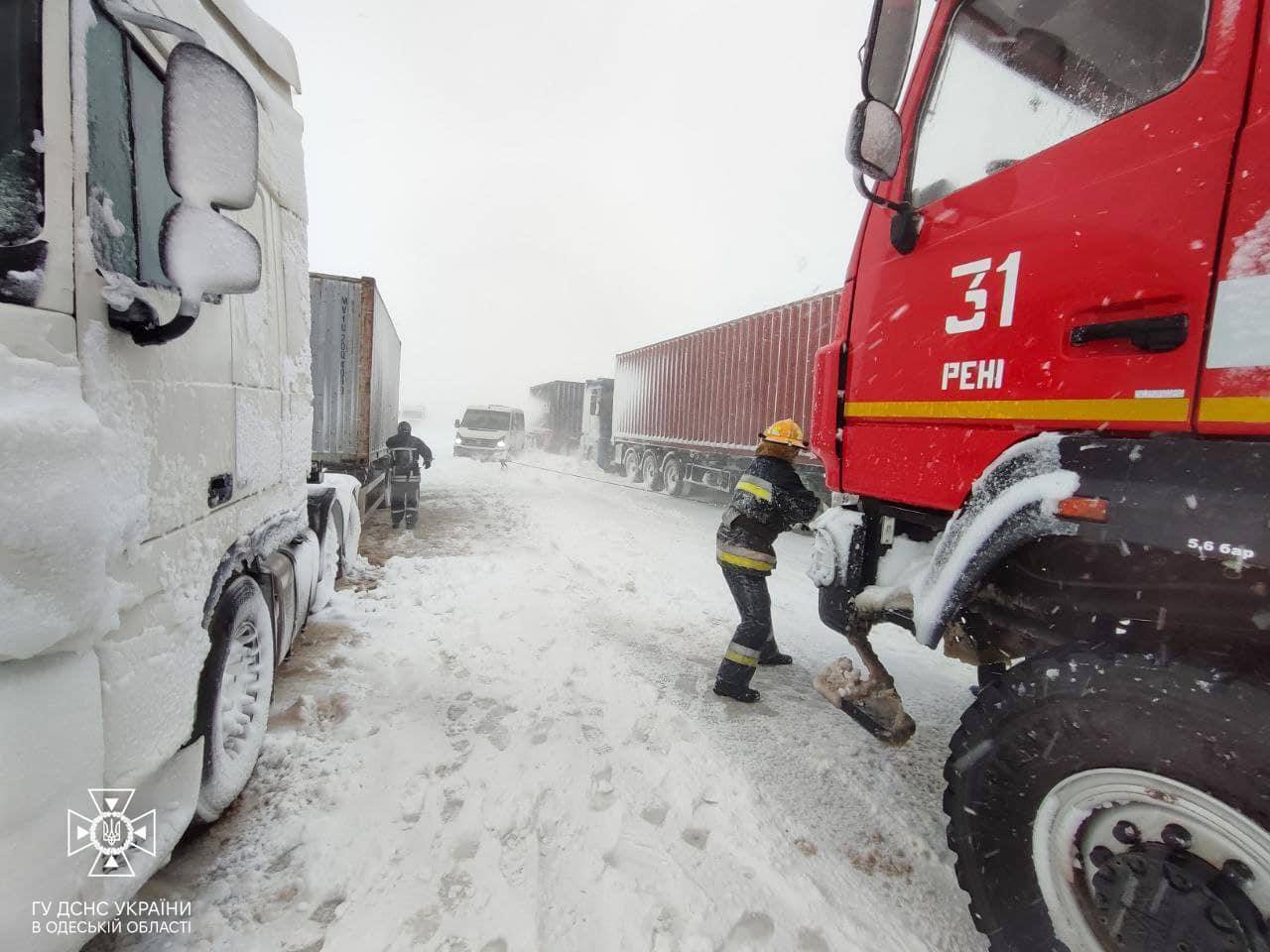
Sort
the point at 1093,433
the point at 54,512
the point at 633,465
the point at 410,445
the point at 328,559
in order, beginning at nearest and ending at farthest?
the point at 54,512, the point at 1093,433, the point at 328,559, the point at 410,445, the point at 633,465

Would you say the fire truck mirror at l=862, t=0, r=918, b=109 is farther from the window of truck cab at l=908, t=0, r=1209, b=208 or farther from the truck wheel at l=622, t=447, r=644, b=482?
the truck wheel at l=622, t=447, r=644, b=482

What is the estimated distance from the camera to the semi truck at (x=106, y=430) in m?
1.04

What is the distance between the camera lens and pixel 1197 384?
1.31 metres

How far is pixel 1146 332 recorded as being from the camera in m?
1.39

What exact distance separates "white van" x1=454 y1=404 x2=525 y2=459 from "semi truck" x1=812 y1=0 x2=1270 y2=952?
15.9 metres

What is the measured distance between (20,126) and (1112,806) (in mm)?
2756

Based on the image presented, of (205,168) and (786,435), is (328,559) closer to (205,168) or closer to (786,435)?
(786,435)

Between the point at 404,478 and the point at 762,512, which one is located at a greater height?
the point at 762,512

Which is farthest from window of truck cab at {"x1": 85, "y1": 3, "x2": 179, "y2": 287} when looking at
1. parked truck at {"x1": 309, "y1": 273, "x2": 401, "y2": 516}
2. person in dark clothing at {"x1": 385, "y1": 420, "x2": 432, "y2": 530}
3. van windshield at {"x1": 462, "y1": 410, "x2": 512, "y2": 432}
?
van windshield at {"x1": 462, "y1": 410, "x2": 512, "y2": 432}

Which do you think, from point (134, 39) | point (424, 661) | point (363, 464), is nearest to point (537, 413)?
point (363, 464)

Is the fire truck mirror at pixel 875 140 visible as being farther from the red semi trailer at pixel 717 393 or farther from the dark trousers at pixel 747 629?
the red semi trailer at pixel 717 393

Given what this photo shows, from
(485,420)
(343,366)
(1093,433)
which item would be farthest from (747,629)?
(485,420)

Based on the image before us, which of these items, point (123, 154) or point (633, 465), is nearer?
point (123, 154)

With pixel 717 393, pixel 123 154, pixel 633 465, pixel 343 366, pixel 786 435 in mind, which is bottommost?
pixel 633 465
